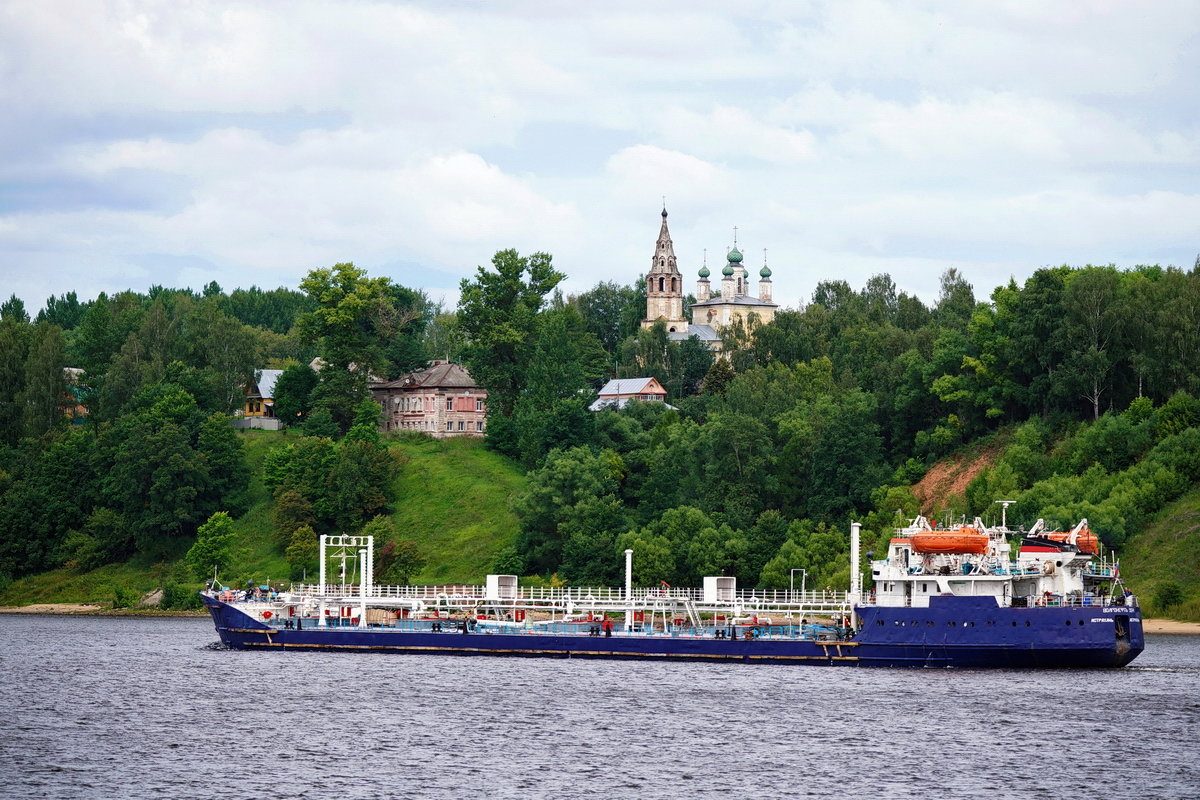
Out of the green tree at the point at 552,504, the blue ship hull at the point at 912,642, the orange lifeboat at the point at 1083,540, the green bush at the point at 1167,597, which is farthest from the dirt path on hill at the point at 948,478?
the orange lifeboat at the point at 1083,540

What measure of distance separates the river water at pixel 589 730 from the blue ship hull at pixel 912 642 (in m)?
1.20

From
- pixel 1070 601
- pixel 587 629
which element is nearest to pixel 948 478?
pixel 587 629

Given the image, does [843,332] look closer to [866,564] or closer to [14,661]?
[866,564]

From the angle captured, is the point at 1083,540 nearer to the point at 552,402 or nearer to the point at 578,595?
the point at 578,595

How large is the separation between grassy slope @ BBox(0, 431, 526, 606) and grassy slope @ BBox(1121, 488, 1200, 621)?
55.5m

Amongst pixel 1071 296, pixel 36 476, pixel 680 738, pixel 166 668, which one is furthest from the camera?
pixel 36 476

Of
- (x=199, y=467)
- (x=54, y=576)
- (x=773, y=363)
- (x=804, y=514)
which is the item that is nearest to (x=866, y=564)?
(x=804, y=514)

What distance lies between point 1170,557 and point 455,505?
69282 mm

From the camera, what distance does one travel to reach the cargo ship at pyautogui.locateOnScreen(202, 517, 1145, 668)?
9069 cm

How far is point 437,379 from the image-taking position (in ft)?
615

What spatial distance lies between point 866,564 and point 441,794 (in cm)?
7422

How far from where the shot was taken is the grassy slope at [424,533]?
506ft

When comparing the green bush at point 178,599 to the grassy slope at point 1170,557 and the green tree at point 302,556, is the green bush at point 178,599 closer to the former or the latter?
the green tree at point 302,556

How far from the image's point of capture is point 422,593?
416 ft
